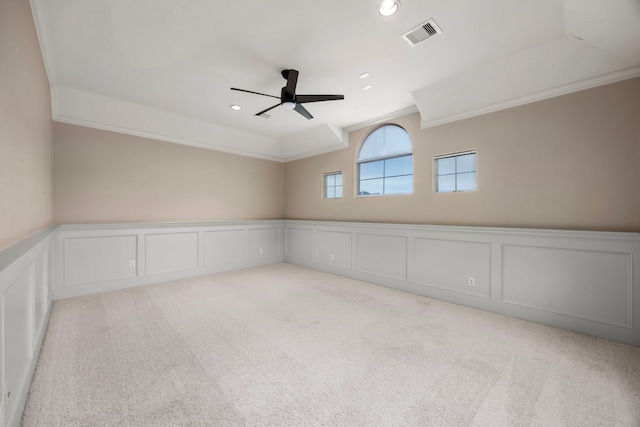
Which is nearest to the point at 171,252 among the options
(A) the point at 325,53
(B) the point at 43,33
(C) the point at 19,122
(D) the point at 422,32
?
(C) the point at 19,122

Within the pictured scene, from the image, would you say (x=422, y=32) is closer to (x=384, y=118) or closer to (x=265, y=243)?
(x=384, y=118)

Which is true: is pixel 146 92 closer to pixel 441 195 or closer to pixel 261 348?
pixel 261 348

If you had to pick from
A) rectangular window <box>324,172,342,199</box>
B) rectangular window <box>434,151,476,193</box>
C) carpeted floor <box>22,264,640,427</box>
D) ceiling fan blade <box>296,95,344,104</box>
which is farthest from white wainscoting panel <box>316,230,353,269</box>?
ceiling fan blade <box>296,95,344,104</box>

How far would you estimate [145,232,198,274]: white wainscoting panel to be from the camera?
15.1 ft

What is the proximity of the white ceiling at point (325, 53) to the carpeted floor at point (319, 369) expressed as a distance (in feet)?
9.40

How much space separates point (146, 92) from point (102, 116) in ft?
3.17

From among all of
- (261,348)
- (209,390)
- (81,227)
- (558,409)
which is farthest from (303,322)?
(81,227)

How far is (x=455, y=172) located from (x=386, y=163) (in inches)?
49.3

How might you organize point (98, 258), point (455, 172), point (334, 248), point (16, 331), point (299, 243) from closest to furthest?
point (16, 331) < point (455, 172) < point (98, 258) < point (334, 248) < point (299, 243)

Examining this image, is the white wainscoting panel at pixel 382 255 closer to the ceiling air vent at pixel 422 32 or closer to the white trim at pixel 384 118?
the white trim at pixel 384 118

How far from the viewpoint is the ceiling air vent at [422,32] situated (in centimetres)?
Result: 238

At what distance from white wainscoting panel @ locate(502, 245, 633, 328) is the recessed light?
300 centimetres

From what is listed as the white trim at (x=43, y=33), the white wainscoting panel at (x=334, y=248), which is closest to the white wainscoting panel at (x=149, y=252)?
the white wainscoting panel at (x=334, y=248)

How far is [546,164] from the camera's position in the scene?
10.2 ft
